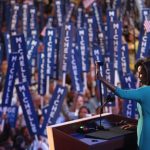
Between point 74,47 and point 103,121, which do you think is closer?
point 103,121

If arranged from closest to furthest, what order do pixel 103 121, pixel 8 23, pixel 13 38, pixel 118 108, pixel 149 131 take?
pixel 149 131
pixel 103 121
pixel 13 38
pixel 118 108
pixel 8 23

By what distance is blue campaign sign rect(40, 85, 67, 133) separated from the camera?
332cm

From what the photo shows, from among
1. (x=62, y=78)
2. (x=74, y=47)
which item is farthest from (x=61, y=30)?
(x=62, y=78)

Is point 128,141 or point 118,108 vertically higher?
point 128,141

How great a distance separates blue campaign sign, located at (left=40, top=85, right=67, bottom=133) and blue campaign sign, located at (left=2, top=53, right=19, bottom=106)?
1.47 feet

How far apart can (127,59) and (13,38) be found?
1.26 m

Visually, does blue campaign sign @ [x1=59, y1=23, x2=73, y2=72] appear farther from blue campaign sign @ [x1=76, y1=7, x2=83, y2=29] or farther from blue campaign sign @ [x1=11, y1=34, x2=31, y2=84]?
blue campaign sign @ [x1=76, y1=7, x2=83, y2=29]

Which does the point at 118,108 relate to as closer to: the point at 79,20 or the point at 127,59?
the point at 127,59

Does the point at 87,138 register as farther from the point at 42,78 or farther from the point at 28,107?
the point at 42,78

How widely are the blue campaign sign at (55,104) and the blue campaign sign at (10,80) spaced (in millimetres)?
448

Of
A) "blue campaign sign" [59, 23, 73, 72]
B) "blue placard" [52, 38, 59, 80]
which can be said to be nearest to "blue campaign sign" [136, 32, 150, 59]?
"blue campaign sign" [59, 23, 73, 72]

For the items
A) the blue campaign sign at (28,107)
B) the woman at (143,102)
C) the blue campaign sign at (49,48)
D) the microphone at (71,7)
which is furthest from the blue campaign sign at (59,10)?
the woman at (143,102)

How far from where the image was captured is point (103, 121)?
6.42ft

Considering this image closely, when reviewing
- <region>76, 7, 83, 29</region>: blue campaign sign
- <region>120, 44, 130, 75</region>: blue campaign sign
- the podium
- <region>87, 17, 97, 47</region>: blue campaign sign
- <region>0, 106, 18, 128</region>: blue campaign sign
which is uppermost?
<region>76, 7, 83, 29</region>: blue campaign sign
